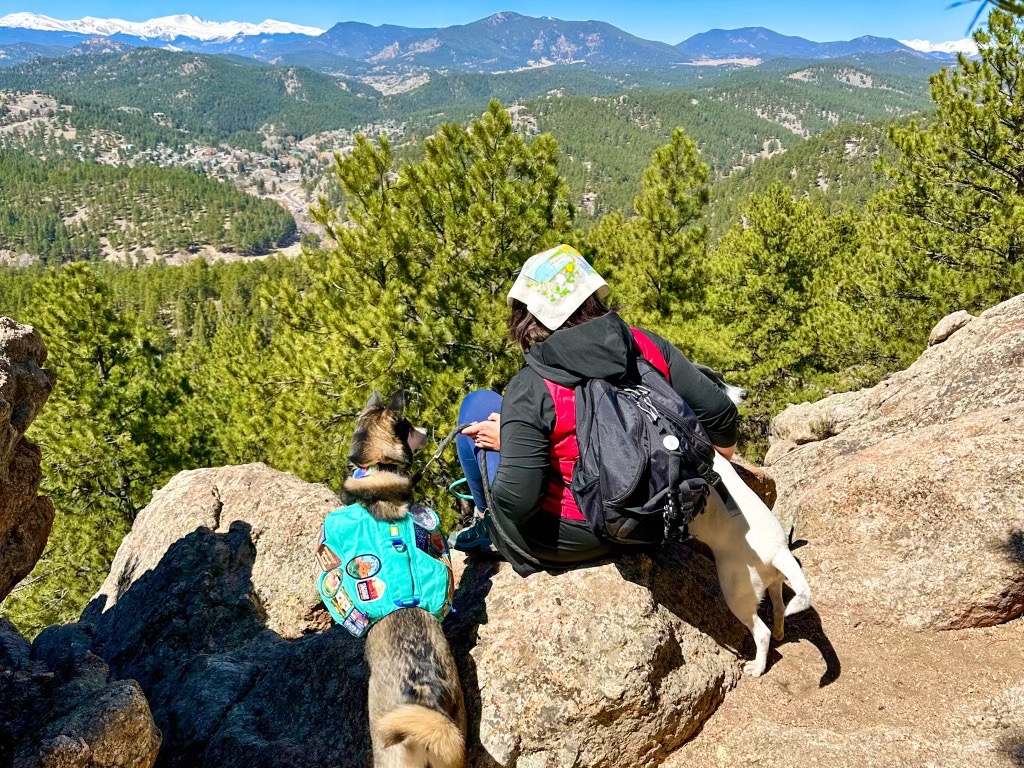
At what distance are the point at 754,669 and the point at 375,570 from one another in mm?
2373

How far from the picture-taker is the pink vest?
2848 mm

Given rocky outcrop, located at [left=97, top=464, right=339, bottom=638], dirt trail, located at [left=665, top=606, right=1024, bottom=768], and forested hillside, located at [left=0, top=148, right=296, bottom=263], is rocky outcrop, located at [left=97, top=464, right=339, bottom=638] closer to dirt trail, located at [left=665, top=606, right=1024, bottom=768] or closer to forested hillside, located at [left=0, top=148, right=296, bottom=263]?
dirt trail, located at [left=665, top=606, right=1024, bottom=768]

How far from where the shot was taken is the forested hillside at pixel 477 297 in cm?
879

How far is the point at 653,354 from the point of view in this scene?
121 inches

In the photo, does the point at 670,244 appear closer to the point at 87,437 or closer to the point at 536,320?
the point at 536,320

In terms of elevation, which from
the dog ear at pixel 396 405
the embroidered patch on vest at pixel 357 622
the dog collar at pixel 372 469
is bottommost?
the embroidered patch on vest at pixel 357 622

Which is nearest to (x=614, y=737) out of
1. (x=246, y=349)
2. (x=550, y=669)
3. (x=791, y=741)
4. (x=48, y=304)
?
(x=550, y=669)

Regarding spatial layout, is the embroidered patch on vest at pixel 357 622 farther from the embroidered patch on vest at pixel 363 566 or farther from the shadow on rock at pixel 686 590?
the shadow on rock at pixel 686 590

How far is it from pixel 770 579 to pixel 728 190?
160 metres

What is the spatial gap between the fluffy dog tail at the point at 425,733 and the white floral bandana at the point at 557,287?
1910 millimetres

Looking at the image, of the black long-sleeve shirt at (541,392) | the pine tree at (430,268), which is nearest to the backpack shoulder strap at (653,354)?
the black long-sleeve shirt at (541,392)

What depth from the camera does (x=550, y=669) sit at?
10.6 ft

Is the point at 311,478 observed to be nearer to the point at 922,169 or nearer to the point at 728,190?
the point at 922,169

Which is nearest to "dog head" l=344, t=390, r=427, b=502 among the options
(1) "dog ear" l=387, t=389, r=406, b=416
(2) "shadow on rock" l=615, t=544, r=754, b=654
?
(1) "dog ear" l=387, t=389, r=406, b=416
